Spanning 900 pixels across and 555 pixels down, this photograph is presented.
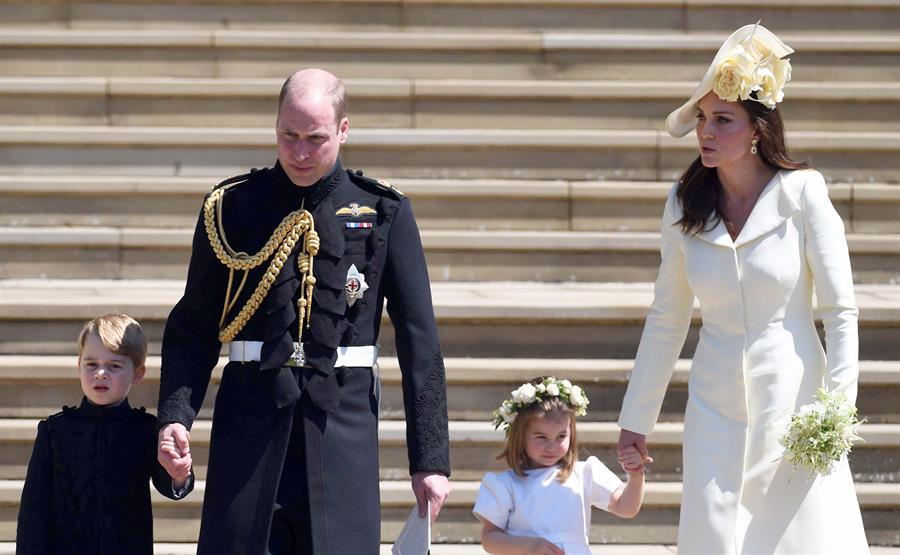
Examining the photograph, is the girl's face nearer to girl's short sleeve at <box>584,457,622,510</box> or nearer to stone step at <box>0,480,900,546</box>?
girl's short sleeve at <box>584,457,622,510</box>

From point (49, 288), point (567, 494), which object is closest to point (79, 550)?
point (567, 494)

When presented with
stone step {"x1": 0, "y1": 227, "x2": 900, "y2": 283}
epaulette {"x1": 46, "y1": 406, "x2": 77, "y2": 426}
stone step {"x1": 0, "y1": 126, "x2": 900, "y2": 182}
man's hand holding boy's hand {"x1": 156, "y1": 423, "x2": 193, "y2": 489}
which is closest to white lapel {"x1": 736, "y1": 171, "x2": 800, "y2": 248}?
man's hand holding boy's hand {"x1": 156, "y1": 423, "x2": 193, "y2": 489}

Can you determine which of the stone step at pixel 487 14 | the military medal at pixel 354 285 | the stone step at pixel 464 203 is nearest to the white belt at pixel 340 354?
the military medal at pixel 354 285

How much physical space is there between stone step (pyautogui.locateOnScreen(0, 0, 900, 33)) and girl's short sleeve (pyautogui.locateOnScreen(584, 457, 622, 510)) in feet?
13.2

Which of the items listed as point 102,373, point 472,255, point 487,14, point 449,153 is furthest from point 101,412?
point 487,14

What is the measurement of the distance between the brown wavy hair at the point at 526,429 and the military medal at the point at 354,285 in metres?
1.10

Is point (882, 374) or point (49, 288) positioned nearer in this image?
point (882, 374)

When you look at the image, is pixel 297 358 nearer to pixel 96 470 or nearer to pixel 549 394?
pixel 96 470

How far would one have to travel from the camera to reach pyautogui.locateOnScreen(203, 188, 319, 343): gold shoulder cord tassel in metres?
3.78

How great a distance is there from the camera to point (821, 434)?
3.79 metres

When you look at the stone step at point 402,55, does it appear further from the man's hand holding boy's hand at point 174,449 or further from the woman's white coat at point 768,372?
the man's hand holding boy's hand at point 174,449

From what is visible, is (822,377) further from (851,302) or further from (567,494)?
(567,494)

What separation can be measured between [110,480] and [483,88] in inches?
162

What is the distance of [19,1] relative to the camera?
830cm
